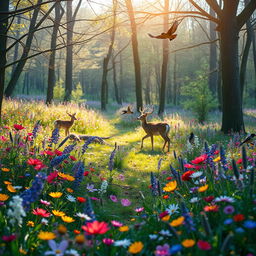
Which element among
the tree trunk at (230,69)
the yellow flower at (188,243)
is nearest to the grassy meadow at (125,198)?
the yellow flower at (188,243)

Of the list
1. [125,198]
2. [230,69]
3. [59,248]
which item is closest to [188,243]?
[59,248]


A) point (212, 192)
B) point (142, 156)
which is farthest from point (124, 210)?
point (142, 156)

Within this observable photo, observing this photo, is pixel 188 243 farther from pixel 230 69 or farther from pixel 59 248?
pixel 230 69

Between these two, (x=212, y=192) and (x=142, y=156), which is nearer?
(x=212, y=192)

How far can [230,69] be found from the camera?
8773 mm

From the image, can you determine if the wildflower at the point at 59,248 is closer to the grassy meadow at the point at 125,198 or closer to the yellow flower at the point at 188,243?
the grassy meadow at the point at 125,198

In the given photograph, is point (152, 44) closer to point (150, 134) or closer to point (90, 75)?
point (90, 75)

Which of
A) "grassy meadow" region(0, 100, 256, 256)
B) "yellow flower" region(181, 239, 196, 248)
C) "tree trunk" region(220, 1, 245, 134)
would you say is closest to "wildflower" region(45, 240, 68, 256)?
"grassy meadow" region(0, 100, 256, 256)

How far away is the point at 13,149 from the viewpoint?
4.50 metres

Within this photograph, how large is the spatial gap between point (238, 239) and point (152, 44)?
38.7 meters

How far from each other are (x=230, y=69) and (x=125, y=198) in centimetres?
614

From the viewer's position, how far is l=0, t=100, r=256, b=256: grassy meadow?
1847mm

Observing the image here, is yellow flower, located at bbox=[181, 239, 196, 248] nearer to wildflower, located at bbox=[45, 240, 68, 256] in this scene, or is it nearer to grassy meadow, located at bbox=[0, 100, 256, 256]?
grassy meadow, located at bbox=[0, 100, 256, 256]

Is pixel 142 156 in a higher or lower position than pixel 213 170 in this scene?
lower
